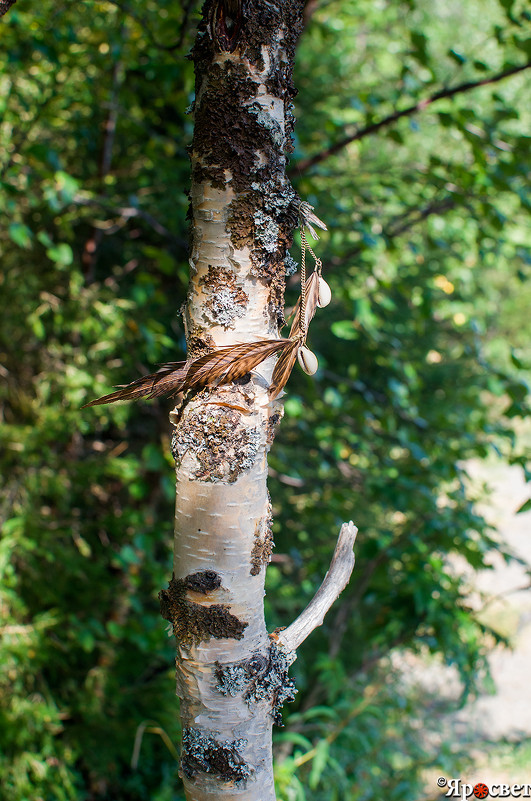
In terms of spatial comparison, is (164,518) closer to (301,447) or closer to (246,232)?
(301,447)

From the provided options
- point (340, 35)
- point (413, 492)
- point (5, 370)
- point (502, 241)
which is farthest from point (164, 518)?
point (340, 35)

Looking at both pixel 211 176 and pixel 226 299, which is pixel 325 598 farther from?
pixel 211 176

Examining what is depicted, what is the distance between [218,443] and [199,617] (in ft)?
0.65

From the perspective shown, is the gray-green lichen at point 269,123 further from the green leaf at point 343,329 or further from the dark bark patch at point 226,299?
the green leaf at point 343,329

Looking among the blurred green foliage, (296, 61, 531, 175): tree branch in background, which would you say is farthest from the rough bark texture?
the blurred green foliage

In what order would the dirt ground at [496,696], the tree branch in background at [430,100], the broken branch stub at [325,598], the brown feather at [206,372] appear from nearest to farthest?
the brown feather at [206,372], the broken branch stub at [325,598], the tree branch in background at [430,100], the dirt ground at [496,696]

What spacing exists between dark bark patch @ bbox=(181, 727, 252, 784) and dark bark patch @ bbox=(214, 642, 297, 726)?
0.05 meters

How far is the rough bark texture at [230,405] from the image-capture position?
2.00 ft

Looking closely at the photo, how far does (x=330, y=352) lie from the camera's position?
270 cm

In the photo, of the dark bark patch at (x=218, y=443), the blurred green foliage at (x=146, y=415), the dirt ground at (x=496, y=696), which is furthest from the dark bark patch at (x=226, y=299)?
the dirt ground at (x=496, y=696)

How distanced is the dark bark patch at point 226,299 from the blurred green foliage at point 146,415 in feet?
3.53

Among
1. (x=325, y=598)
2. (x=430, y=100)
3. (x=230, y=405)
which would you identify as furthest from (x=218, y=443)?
(x=430, y=100)

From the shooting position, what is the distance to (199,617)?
629mm

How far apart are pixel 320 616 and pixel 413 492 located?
1410mm
